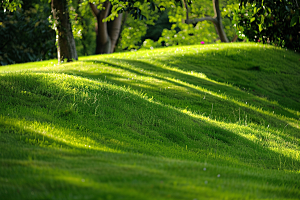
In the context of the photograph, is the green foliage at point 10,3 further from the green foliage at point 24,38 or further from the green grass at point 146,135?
the green foliage at point 24,38

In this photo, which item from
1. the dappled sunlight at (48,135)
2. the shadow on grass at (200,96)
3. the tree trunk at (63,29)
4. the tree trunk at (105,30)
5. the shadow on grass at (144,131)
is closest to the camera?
the dappled sunlight at (48,135)

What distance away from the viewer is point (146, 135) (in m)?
6.54

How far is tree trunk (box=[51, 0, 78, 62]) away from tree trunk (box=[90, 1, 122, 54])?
471 inches

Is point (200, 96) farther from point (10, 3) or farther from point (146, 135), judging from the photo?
point (10, 3)

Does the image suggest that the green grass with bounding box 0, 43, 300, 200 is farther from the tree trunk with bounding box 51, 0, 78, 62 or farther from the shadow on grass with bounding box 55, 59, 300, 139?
the tree trunk with bounding box 51, 0, 78, 62

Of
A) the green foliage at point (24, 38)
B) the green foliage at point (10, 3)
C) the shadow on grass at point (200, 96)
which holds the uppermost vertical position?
the green foliage at point (10, 3)

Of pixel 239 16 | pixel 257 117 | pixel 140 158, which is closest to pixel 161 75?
pixel 257 117

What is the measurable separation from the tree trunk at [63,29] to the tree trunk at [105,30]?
12.0 meters

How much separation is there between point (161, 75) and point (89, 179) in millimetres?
10936

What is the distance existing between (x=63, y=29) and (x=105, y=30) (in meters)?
12.9

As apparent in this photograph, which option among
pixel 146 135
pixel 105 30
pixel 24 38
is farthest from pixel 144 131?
pixel 24 38

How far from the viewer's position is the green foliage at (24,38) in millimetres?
26828

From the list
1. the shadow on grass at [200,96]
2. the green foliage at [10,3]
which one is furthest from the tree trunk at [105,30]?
the shadow on grass at [200,96]

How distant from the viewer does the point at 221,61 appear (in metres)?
17.9
